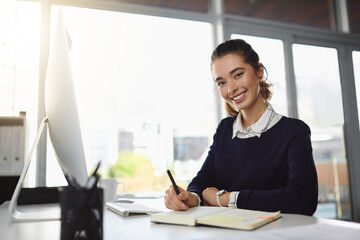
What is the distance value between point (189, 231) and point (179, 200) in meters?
0.28

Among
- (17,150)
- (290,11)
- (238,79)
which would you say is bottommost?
(17,150)

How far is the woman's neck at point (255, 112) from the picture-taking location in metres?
1.45

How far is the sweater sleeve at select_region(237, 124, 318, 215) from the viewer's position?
99 cm

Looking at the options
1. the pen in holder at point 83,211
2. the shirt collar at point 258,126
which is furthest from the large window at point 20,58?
the pen in holder at point 83,211

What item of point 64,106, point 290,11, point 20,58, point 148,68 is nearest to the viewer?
point 64,106

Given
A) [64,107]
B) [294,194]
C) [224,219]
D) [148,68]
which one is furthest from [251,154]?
[148,68]

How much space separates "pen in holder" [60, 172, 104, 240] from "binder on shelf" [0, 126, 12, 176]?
132 cm

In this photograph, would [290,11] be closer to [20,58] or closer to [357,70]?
[357,70]

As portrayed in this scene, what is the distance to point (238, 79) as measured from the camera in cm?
140

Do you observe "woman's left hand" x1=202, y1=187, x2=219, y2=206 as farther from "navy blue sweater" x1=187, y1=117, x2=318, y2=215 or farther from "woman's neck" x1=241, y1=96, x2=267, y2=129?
"woman's neck" x1=241, y1=96, x2=267, y2=129

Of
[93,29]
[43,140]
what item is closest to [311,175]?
[43,140]

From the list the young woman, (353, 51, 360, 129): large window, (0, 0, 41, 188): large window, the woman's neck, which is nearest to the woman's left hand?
the young woman

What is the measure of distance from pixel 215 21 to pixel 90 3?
1.14 metres

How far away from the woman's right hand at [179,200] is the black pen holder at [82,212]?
16.5 inches
